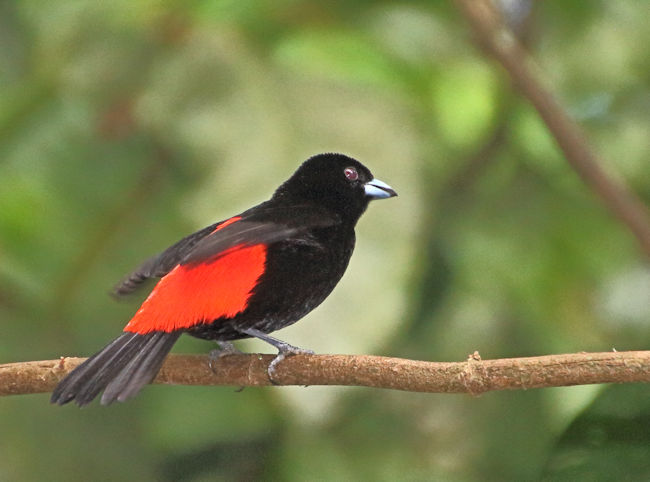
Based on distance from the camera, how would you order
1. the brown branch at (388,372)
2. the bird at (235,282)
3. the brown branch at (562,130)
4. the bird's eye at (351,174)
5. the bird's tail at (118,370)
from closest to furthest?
the brown branch at (388,372)
the bird's tail at (118,370)
the bird at (235,282)
the brown branch at (562,130)
the bird's eye at (351,174)

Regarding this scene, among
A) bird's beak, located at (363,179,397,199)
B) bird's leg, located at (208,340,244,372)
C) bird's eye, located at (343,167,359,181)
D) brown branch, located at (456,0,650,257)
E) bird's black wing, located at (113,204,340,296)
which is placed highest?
brown branch, located at (456,0,650,257)

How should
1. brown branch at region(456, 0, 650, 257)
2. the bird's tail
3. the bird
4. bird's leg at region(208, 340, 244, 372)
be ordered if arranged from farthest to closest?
brown branch at region(456, 0, 650, 257) < bird's leg at region(208, 340, 244, 372) < the bird < the bird's tail

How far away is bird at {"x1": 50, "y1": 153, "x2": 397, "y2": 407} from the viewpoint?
1.84 metres

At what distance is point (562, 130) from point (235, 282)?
84 centimetres

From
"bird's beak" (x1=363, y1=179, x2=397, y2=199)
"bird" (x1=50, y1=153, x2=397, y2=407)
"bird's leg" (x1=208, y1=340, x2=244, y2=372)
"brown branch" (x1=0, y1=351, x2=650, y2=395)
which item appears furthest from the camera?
"bird's beak" (x1=363, y1=179, x2=397, y2=199)

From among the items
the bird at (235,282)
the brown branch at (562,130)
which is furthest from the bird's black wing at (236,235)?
the brown branch at (562,130)

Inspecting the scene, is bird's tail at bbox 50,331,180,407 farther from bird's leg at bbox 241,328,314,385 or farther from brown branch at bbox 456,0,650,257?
brown branch at bbox 456,0,650,257

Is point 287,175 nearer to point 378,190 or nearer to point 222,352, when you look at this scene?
point 378,190

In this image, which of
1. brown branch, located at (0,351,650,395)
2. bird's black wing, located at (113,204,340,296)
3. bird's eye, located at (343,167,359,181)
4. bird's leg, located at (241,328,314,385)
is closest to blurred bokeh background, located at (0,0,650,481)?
bird's eye, located at (343,167,359,181)

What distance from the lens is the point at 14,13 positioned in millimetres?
3039

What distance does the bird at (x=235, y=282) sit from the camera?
1.84m

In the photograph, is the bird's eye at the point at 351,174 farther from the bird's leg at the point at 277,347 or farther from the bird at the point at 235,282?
the bird's leg at the point at 277,347

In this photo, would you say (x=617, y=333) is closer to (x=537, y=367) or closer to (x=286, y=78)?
(x=286, y=78)

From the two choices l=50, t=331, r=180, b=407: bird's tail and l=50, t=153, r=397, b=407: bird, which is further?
l=50, t=153, r=397, b=407: bird
